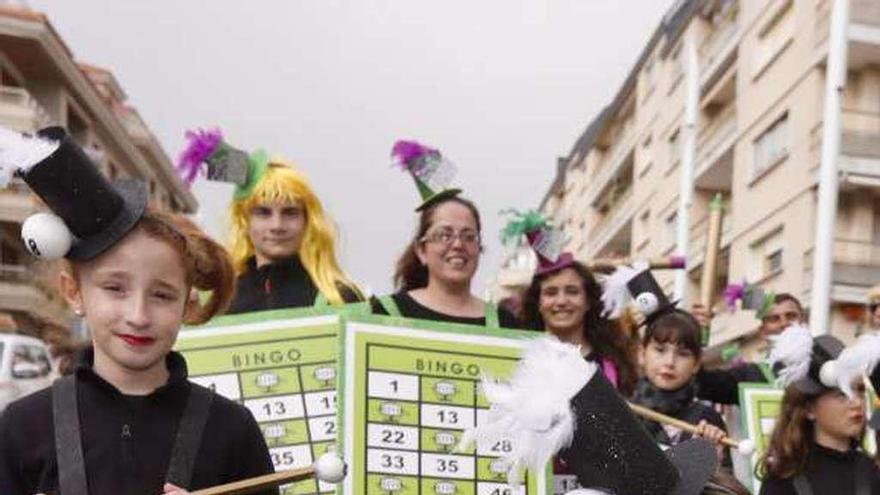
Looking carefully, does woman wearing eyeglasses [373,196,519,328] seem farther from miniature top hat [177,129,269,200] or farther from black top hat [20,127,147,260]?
black top hat [20,127,147,260]

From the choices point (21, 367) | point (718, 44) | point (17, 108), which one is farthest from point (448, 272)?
point (17, 108)

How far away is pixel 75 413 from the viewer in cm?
212

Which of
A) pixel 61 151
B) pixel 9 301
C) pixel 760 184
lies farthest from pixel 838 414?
pixel 9 301

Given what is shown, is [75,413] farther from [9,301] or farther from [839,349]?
[9,301]

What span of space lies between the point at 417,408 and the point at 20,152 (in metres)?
1.55

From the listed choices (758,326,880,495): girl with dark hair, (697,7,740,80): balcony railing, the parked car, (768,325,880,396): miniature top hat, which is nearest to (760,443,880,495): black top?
(758,326,880,495): girl with dark hair

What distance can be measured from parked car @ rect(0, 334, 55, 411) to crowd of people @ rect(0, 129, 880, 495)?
7.16 metres

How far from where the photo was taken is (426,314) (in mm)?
3723

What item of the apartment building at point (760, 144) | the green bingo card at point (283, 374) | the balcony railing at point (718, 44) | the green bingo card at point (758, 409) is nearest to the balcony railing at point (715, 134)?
the apartment building at point (760, 144)

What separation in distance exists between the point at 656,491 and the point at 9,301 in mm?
31008

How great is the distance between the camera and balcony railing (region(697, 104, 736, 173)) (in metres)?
27.5

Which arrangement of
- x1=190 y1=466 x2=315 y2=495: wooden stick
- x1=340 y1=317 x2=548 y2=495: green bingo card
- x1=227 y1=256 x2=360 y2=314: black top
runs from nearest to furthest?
x1=190 y1=466 x2=315 y2=495: wooden stick < x1=340 y1=317 x2=548 y2=495: green bingo card < x1=227 y1=256 x2=360 y2=314: black top

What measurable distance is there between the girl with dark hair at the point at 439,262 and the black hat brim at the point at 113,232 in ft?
5.32

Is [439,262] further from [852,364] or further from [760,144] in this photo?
[760,144]
